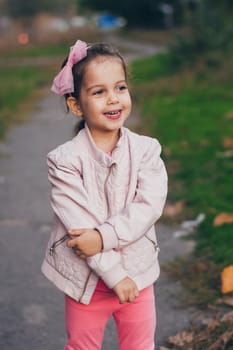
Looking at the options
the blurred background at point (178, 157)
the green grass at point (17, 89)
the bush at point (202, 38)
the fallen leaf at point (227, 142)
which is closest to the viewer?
the blurred background at point (178, 157)

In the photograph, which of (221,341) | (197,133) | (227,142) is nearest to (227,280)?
(221,341)

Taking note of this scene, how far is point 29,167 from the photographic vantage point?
8055 mm

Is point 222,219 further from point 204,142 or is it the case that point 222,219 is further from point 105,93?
point 204,142

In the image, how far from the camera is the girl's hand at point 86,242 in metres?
2.71

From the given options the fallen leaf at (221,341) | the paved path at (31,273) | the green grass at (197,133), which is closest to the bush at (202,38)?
the green grass at (197,133)

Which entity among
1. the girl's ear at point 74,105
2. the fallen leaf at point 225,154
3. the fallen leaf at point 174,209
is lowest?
the fallen leaf at point 174,209

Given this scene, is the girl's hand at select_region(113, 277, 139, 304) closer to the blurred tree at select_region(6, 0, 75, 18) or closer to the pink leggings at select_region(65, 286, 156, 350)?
the pink leggings at select_region(65, 286, 156, 350)

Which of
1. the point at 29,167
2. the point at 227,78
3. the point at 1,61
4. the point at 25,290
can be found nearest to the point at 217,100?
the point at 227,78

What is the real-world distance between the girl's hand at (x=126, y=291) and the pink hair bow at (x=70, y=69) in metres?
0.75

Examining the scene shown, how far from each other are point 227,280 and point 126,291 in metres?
1.53

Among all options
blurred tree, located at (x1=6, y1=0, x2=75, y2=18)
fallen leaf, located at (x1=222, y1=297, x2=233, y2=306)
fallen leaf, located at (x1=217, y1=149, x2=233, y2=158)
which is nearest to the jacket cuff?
fallen leaf, located at (x1=222, y1=297, x2=233, y2=306)

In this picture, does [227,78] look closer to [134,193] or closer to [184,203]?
[184,203]

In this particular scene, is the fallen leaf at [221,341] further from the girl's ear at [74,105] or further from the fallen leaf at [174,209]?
the fallen leaf at [174,209]

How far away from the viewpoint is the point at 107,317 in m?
2.90
